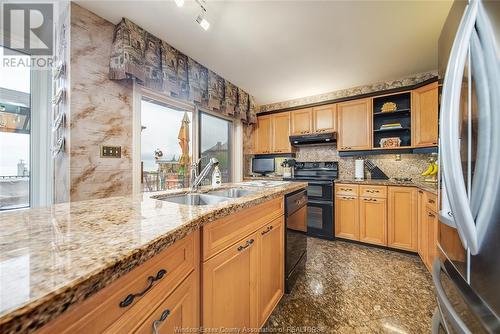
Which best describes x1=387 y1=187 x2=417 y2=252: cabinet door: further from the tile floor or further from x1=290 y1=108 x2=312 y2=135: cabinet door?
x1=290 y1=108 x2=312 y2=135: cabinet door

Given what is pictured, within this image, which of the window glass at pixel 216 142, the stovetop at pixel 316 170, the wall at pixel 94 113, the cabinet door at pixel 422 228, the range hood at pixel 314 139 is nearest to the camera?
the wall at pixel 94 113

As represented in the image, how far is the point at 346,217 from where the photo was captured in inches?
113

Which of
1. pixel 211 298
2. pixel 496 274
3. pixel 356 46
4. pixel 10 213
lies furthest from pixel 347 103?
pixel 10 213

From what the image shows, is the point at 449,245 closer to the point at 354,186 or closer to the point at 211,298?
the point at 211,298

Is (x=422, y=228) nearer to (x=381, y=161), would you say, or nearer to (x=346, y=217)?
(x=346, y=217)

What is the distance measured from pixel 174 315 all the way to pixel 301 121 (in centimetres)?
344

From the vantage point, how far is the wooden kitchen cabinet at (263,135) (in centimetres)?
394

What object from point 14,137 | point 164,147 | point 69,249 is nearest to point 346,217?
point 164,147

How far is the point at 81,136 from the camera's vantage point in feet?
5.19

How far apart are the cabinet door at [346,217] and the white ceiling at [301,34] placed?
1.85 metres

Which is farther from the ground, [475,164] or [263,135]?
[263,135]

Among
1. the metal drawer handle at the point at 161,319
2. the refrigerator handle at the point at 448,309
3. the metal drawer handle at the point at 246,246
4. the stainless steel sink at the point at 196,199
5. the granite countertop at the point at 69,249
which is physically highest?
the granite countertop at the point at 69,249

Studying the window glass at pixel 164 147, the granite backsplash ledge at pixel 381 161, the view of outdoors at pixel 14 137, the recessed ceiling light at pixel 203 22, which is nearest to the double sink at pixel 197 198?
the window glass at pixel 164 147

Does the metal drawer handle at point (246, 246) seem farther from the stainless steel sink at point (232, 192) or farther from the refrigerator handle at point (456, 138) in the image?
the refrigerator handle at point (456, 138)
